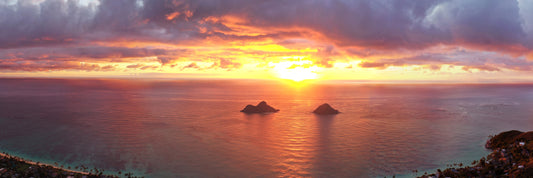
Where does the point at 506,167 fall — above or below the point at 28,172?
above

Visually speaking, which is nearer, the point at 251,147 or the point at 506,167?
the point at 506,167

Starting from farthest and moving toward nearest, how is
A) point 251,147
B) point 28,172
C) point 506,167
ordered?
point 251,147 → point 28,172 → point 506,167

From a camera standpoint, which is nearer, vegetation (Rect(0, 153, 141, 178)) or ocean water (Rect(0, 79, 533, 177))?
vegetation (Rect(0, 153, 141, 178))

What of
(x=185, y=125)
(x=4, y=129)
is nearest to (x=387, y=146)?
(x=185, y=125)

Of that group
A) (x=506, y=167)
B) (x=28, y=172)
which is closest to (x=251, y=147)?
(x=28, y=172)

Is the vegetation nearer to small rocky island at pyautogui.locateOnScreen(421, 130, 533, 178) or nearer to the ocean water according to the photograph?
the ocean water

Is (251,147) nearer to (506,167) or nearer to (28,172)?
(28,172)

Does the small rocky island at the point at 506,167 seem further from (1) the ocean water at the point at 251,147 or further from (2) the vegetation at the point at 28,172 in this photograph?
(2) the vegetation at the point at 28,172

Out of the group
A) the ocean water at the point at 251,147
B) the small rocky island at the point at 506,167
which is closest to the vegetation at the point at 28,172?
the ocean water at the point at 251,147

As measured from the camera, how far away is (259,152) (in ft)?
149

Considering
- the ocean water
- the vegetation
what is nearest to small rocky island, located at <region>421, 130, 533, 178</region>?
the ocean water

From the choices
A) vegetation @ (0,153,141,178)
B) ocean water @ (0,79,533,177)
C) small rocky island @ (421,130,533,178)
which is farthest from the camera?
ocean water @ (0,79,533,177)

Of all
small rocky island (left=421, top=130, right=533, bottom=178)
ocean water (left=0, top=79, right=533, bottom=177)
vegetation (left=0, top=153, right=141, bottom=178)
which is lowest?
ocean water (left=0, top=79, right=533, bottom=177)

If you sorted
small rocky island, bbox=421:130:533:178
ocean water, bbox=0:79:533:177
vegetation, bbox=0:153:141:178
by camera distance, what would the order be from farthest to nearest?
ocean water, bbox=0:79:533:177 → vegetation, bbox=0:153:141:178 → small rocky island, bbox=421:130:533:178
